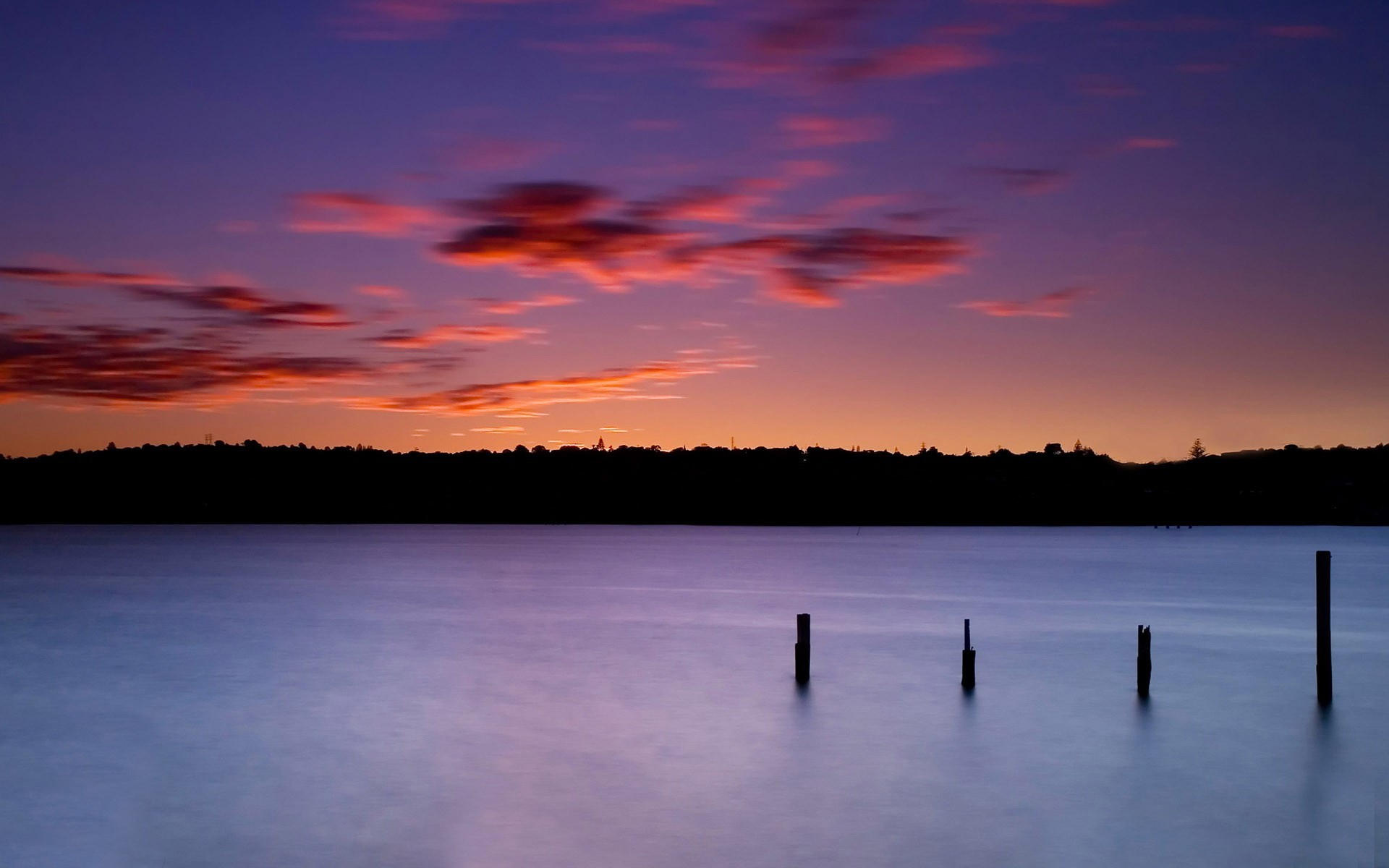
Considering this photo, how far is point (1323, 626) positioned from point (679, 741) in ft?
44.3

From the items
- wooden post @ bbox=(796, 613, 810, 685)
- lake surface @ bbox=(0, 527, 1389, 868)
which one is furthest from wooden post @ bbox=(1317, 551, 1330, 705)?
wooden post @ bbox=(796, 613, 810, 685)

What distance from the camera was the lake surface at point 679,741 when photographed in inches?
747

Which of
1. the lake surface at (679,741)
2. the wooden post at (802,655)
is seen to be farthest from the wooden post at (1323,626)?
the wooden post at (802,655)

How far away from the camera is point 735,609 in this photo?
6894cm

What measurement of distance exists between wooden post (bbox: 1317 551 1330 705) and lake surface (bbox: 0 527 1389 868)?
955 mm

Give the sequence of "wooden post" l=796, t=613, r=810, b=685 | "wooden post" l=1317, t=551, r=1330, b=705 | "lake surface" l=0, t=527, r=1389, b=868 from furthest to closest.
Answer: "wooden post" l=796, t=613, r=810, b=685
"wooden post" l=1317, t=551, r=1330, b=705
"lake surface" l=0, t=527, r=1389, b=868

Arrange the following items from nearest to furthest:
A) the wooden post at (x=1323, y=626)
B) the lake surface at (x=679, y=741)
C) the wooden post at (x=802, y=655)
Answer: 1. the lake surface at (x=679, y=741)
2. the wooden post at (x=1323, y=626)
3. the wooden post at (x=802, y=655)

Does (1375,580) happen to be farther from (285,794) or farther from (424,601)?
(285,794)

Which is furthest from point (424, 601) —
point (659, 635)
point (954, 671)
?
point (954, 671)

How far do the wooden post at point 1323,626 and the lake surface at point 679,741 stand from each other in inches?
37.6

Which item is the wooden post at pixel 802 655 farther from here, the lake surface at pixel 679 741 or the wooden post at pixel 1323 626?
the wooden post at pixel 1323 626

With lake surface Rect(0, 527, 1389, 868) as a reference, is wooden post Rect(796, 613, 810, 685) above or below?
above

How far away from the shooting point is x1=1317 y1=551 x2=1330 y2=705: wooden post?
26.1 m

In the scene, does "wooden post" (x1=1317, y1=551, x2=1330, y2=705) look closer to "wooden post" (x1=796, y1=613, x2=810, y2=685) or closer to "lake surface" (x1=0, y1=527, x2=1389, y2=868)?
"lake surface" (x1=0, y1=527, x2=1389, y2=868)
